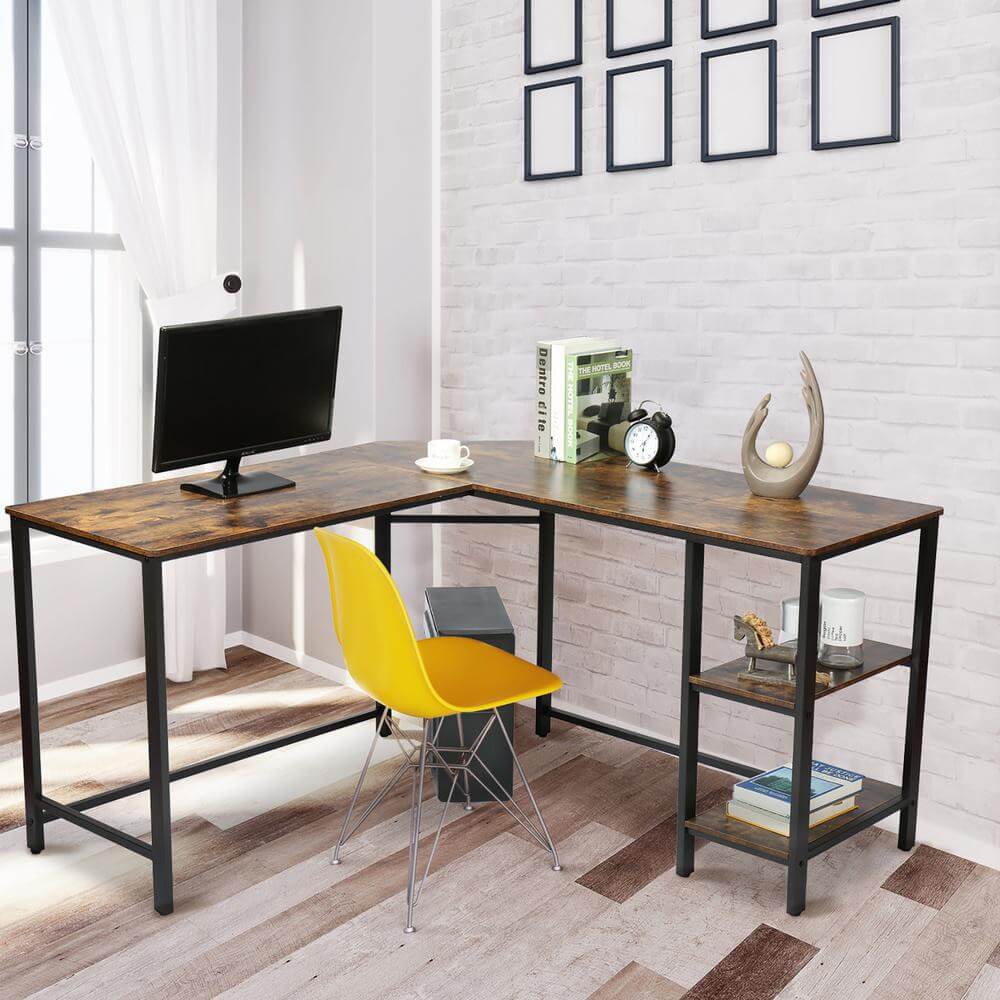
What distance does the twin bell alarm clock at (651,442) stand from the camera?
9.84 ft

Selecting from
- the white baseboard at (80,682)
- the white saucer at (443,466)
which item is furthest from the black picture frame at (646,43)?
the white baseboard at (80,682)

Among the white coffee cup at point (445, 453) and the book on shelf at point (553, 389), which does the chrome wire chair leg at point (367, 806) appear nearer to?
the white coffee cup at point (445, 453)

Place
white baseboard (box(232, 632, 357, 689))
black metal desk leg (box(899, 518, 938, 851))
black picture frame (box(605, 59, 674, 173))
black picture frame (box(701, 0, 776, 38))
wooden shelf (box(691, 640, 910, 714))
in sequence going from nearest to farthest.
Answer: wooden shelf (box(691, 640, 910, 714)) → black metal desk leg (box(899, 518, 938, 851)) → black picture frame (box(701, 0, 776, 38)) → black picture frame (box(605, 59, 674, 173)) → white baseboard (box(232, 632, 357, 689))

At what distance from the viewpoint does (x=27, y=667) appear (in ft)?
8.74

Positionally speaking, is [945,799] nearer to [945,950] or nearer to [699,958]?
[945,950]

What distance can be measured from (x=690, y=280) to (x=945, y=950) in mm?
1728

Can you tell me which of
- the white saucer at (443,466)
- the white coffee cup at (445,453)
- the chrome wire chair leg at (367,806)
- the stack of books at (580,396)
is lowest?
the chrome wire chair leg at (367,806)

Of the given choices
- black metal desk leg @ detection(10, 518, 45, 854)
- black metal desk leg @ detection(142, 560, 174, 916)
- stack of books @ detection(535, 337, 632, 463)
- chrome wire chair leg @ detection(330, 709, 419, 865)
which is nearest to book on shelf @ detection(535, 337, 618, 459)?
stack of books @ detection(535, 337, 632, 463)

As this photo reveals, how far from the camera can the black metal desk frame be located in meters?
2.39

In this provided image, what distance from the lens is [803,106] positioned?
2930 millimetres

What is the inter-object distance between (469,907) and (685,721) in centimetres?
61

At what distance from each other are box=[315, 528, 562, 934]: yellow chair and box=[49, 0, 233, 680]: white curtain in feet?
4.24

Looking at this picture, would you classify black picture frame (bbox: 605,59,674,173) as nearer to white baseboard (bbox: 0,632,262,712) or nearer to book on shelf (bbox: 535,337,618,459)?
book on shelf (bbox: 535,337,618,459)

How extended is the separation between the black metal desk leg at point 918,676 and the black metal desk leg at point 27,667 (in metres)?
1.95
